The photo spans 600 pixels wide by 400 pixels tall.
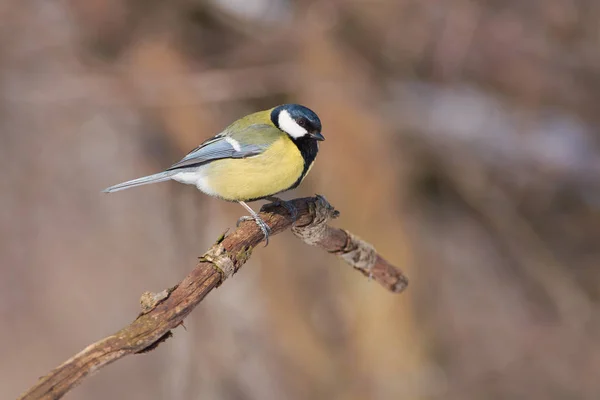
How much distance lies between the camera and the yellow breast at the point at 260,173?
1.39m

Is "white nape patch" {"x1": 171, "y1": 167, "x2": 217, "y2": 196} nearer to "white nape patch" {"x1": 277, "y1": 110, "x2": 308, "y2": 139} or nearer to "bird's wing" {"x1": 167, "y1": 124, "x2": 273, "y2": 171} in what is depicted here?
"bird's wing" {"x1": 167, "y1": 124, "x2": 273, "y2": 171}

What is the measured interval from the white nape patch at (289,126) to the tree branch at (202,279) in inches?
5.7

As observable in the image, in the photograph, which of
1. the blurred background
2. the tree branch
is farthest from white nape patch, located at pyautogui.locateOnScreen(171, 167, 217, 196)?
the blurred background

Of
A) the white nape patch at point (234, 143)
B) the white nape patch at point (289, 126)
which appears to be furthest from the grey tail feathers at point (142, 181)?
the white nape patch at point (289, 126)

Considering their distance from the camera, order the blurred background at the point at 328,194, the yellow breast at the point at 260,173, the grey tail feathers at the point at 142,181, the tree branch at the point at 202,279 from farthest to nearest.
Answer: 1. the blurred background at the point at 328,194
2. the yellow breast at the point at 260,173
3. the grey tail feathers at the point at 142,181
4. the tree branch at the point at 202,279

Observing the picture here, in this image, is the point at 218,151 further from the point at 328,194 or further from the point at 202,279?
the point at 328,194

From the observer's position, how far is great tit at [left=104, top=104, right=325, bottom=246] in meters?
1.40

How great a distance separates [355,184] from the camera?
317 centimetres

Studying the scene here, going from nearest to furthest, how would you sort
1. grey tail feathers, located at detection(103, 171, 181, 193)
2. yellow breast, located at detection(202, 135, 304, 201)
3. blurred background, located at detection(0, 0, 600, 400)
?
1. grey tail feathers, located at detection(103, 171, 181, 193)
2. yellow breast, located at detection(202, 135, 304, 201)
3. blurred background, located at detection(0, 0, 600, 400)

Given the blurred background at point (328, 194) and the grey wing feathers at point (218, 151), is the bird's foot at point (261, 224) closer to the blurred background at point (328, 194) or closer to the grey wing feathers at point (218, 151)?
the grey wing feathers at point (218, 151)

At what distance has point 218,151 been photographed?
1466 millimetres

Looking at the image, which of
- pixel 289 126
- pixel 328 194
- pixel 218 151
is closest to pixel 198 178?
pixel 218 151

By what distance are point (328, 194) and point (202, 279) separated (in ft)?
6.92

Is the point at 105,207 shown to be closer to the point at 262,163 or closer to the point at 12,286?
the point at 12,286
